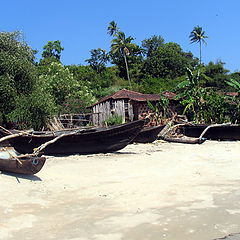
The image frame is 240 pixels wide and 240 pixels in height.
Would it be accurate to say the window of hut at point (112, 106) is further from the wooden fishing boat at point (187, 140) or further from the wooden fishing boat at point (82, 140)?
the wooden fishing boat at point (82, 140)

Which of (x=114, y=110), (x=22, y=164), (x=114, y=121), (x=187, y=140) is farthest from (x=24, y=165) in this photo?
(x=114, y=110)

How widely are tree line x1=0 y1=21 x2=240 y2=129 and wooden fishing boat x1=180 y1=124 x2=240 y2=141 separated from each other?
2.50 m

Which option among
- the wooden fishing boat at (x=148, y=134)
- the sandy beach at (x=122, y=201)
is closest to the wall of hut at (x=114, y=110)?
the wooden fishing boat at (x=148, y=134)

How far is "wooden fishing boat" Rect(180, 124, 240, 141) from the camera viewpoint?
17217 mm

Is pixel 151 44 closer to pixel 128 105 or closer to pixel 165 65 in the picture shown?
pixel 165 65

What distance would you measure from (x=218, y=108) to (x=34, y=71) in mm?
10710

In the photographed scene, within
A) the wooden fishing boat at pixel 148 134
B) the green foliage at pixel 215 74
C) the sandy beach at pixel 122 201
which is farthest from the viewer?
the green foliage at pixel 215 74

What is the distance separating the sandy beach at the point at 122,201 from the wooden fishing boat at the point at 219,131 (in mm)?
7824

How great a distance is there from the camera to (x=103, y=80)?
3891 centimetres

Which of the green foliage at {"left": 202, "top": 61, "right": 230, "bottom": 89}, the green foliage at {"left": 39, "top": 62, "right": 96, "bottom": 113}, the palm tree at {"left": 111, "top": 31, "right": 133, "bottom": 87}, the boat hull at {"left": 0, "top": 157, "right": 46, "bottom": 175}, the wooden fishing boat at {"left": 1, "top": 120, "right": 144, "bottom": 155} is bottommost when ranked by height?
the boat hull at {"left": 0, "top": 157, "right": 46, "bottom": 175}

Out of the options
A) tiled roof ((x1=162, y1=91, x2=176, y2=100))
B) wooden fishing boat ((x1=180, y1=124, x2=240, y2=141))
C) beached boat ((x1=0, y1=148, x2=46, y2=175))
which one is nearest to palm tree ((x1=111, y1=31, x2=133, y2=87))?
tiled roof ((x1=162, y1=91, x2=176, y2=100))

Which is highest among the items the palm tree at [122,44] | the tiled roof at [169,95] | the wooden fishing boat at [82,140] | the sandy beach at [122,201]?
the palm tree at [122,44]

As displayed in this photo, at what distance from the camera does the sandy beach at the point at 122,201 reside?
15.4 ft

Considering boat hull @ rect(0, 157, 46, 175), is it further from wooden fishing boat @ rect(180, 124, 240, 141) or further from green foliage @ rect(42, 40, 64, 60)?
green foliage @ rect(42, 40, 64, 60)
